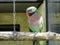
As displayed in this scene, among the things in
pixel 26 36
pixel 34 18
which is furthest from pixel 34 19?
pixel 26 36

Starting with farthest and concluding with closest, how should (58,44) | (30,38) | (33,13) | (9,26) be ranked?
(9,26) < (58,44) < (33,13) < (30,38)

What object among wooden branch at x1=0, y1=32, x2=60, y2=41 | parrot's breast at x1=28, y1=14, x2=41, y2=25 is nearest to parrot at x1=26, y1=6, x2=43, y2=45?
parrot's breast at x1=28, y1=14, x2=41, y2=25

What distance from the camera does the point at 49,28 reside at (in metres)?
2.61

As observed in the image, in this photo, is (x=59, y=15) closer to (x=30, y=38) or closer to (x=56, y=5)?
(x=56, y=5)

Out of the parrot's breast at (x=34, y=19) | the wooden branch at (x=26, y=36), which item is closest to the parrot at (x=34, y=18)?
the parrot's breast at (x=34, y=19)

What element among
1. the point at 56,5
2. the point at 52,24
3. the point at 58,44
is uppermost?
the point at 56,5

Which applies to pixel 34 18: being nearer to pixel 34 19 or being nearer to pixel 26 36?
pixel 34 19

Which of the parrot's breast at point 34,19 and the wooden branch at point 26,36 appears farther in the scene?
the parrot's breast at point 34,19

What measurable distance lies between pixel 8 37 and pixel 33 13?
57cm

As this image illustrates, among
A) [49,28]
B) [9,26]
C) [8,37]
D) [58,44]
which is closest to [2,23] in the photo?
[9,26]

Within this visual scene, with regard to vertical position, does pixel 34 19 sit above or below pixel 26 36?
above

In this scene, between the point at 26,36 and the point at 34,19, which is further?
the point at 34,19

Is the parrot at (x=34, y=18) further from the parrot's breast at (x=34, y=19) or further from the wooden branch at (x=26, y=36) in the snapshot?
the wooden branch at (x=26, y=36)

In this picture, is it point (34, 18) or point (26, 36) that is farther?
point (34, 18)
